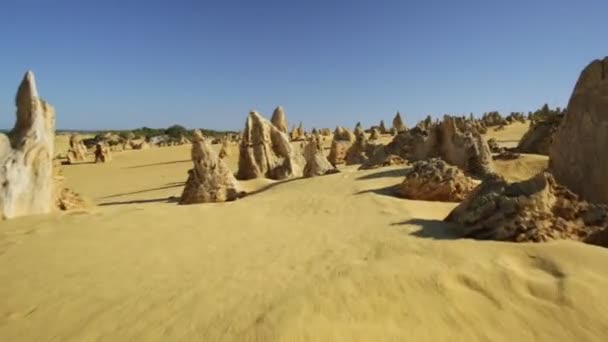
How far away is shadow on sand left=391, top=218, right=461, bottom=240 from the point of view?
411 cm

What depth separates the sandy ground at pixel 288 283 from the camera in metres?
2.52

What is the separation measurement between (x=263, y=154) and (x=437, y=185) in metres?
7.82

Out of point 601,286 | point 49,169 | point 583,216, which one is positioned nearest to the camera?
point 601,286

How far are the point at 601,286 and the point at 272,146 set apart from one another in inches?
486

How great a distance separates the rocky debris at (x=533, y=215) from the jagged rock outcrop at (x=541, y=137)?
474 inches

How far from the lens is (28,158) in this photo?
20.0 feet

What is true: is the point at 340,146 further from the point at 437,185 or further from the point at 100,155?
the point at 100,155

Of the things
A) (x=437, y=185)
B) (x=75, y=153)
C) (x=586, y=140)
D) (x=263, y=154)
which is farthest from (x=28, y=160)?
(x=75, y=153)

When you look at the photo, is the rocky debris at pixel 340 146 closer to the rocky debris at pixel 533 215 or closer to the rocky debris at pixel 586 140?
the rocky debris at pixel 586 140

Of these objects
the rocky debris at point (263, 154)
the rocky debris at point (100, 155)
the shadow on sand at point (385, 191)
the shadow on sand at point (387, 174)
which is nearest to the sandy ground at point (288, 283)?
the shadow on sand at point (385, 191)

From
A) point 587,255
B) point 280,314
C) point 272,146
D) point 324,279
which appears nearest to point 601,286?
point 587,255

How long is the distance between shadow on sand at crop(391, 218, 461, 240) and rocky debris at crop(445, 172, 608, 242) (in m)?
0.11

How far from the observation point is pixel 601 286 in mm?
2820

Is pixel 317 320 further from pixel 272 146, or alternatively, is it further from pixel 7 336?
pixel 272 146
